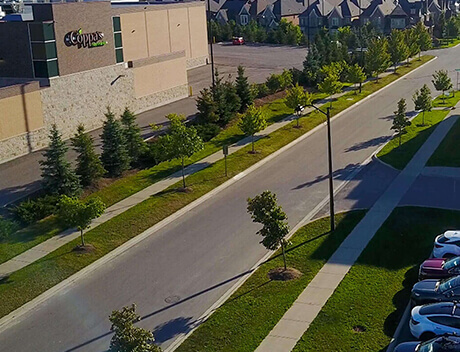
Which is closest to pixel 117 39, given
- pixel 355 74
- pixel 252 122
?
pixel 252 122

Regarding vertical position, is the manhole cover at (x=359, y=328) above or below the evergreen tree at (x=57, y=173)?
below

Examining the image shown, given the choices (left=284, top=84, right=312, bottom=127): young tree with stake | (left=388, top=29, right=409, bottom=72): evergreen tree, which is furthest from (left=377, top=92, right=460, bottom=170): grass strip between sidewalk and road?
(left=388, top=29, right=409, bottom=72): evergreen tree

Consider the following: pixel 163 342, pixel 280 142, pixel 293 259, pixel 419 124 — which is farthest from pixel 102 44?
pixel 163 342

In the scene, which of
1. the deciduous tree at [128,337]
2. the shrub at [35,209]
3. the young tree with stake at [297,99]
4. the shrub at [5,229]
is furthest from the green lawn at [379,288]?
the young tree with stake at [297,99]

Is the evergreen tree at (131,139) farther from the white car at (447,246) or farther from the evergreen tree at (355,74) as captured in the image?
the evergreen tree at (355,74)

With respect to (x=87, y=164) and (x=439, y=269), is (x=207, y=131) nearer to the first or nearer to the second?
(x=87, y=164)

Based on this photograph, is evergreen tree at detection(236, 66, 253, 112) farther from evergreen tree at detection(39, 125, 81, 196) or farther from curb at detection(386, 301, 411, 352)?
curb at detection(386, 301, 411, 352)

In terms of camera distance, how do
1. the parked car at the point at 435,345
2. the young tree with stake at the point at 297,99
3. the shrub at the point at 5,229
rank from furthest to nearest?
the young tree with stake at the point at 297,99, the shrub at the point at 5,229, the parked car at the point at 435,345

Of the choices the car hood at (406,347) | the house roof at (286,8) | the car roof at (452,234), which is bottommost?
the car hood at (406,347)
